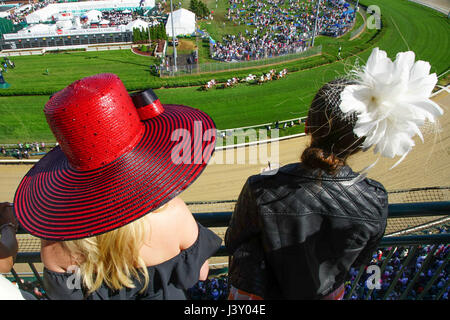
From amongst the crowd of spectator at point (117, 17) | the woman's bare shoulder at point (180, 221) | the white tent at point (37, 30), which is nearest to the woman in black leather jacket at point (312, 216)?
the woman's bare shoulder at point (180, 221)

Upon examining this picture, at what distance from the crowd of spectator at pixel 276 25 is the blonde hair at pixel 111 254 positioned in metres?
28.9

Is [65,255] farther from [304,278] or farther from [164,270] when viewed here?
[304,278]

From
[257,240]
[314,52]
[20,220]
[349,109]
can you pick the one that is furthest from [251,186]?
[314,52]

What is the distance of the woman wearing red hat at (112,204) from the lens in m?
1.67

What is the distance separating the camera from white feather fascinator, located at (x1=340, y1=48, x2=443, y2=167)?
1499 millimetres

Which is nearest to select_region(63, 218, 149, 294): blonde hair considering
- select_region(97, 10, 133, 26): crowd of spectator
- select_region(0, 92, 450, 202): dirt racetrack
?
select_region(0, 92, 450, 202): dirt racetrack

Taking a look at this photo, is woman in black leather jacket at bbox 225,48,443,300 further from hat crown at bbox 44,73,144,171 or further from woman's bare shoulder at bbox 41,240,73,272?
woman's bare shoulder at bbox 41,240,73,272

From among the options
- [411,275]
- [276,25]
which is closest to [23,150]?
[411,275]

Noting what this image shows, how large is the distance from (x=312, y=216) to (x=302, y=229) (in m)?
0.10

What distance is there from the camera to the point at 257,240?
199 cm

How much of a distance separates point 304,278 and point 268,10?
170ft

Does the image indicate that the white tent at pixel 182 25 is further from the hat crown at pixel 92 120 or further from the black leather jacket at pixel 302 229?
the black leather jacket at pixel 302 229

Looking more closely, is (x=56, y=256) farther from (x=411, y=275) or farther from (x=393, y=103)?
(x=411, y=275)
